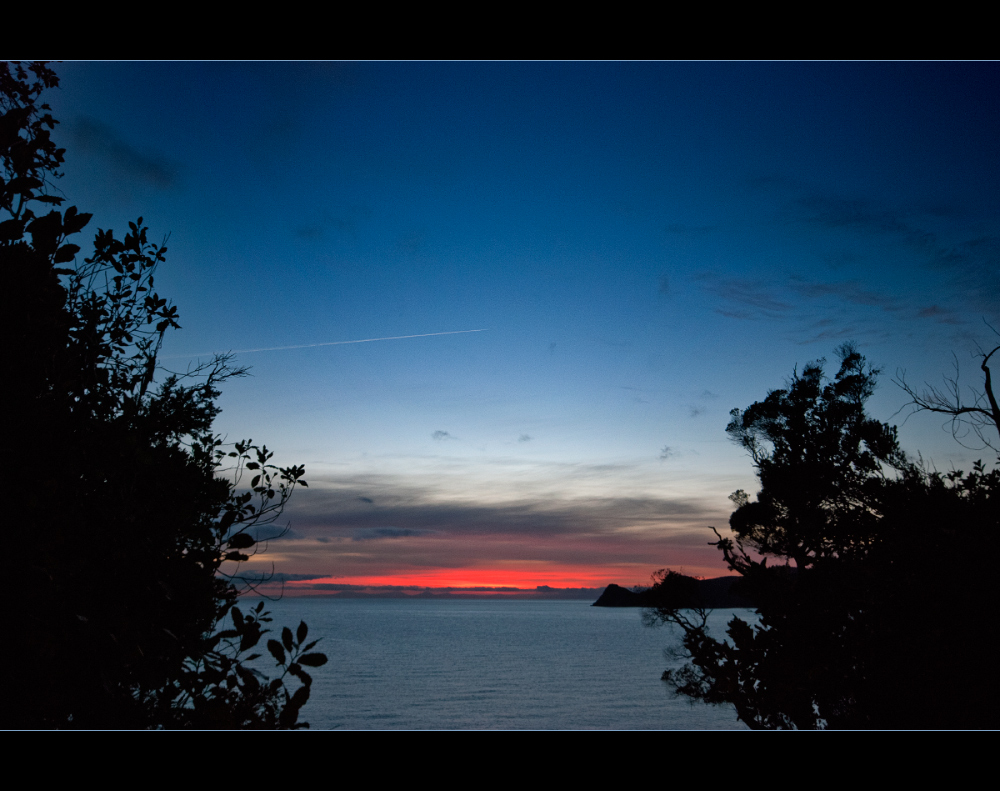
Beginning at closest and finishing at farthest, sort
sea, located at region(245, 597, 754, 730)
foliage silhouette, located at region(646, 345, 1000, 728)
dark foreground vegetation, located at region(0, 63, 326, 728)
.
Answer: dark foreground vegetation, located at region(0, 63, 326, 728)
foliage silhouette, located at region(646, 345, 1000, 728)
sea, located at region(245, 597, 754, 730)

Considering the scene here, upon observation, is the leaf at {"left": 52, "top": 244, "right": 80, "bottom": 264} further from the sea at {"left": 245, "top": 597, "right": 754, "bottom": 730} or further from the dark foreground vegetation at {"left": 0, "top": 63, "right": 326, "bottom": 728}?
the sea at {"left": 245, "top": 597, "right": 754, "bottom": 730}

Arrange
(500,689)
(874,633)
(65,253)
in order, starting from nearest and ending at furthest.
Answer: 1. (65,253)
2. (874,633)
3. (500,689)

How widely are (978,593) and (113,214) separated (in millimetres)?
7117

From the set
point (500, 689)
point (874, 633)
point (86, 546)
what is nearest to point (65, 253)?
point (86, 546)

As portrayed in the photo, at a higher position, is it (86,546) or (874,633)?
(86,546)

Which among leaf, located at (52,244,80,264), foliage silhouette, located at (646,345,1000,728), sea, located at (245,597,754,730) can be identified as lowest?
sea, located at (245,597,754,730)

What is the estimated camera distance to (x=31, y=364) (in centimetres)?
231

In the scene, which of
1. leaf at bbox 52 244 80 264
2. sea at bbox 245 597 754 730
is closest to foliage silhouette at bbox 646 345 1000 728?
leaf at bbox 52 244 80 264

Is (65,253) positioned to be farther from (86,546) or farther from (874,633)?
(874,633)

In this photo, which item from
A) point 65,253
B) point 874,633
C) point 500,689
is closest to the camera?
point 65,253

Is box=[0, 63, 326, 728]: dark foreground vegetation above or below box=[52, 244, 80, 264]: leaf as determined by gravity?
below

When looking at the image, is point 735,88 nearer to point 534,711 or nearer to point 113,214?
point 113,214

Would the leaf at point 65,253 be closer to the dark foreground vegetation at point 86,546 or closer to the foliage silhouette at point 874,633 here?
the dark foreground vegetation at point 86,546

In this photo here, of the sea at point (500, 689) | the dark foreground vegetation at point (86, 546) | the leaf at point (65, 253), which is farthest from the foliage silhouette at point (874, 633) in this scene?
the sea at point (500, 689)
